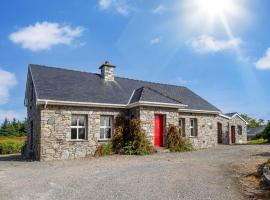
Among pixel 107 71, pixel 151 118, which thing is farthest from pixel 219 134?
pixel 107 71

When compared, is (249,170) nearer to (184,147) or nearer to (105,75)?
(184,147)

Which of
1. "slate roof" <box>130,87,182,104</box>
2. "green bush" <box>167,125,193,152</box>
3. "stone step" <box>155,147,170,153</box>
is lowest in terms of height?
"stone step" <box>155,147,170,153</box>

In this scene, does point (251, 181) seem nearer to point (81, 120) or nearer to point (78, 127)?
point (78, 127)

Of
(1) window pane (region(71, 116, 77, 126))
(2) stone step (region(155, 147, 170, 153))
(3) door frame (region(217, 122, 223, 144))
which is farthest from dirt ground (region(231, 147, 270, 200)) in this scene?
(3) door frame (region(217, 122, 223, 144))

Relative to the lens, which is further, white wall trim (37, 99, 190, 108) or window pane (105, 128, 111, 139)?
window pane (105, 128, 111, 139)

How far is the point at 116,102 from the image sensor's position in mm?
19469

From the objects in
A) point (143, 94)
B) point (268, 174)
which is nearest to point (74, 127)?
point (143, 94)

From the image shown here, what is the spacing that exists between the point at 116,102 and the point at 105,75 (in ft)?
11.5

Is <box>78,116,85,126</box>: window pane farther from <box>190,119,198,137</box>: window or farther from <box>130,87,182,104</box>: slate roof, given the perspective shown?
<box>190,119,198,137</box>: window

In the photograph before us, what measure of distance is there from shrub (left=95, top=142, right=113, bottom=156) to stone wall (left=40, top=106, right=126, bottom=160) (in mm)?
282

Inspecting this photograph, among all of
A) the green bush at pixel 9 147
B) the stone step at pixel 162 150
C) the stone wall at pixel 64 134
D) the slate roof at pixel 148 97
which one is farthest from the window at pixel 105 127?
the green bush at pixel 9 147

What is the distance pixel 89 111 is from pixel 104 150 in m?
2.44

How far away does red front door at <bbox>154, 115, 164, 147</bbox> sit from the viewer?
19.5 metres

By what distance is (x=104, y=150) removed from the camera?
18250 millimetres
